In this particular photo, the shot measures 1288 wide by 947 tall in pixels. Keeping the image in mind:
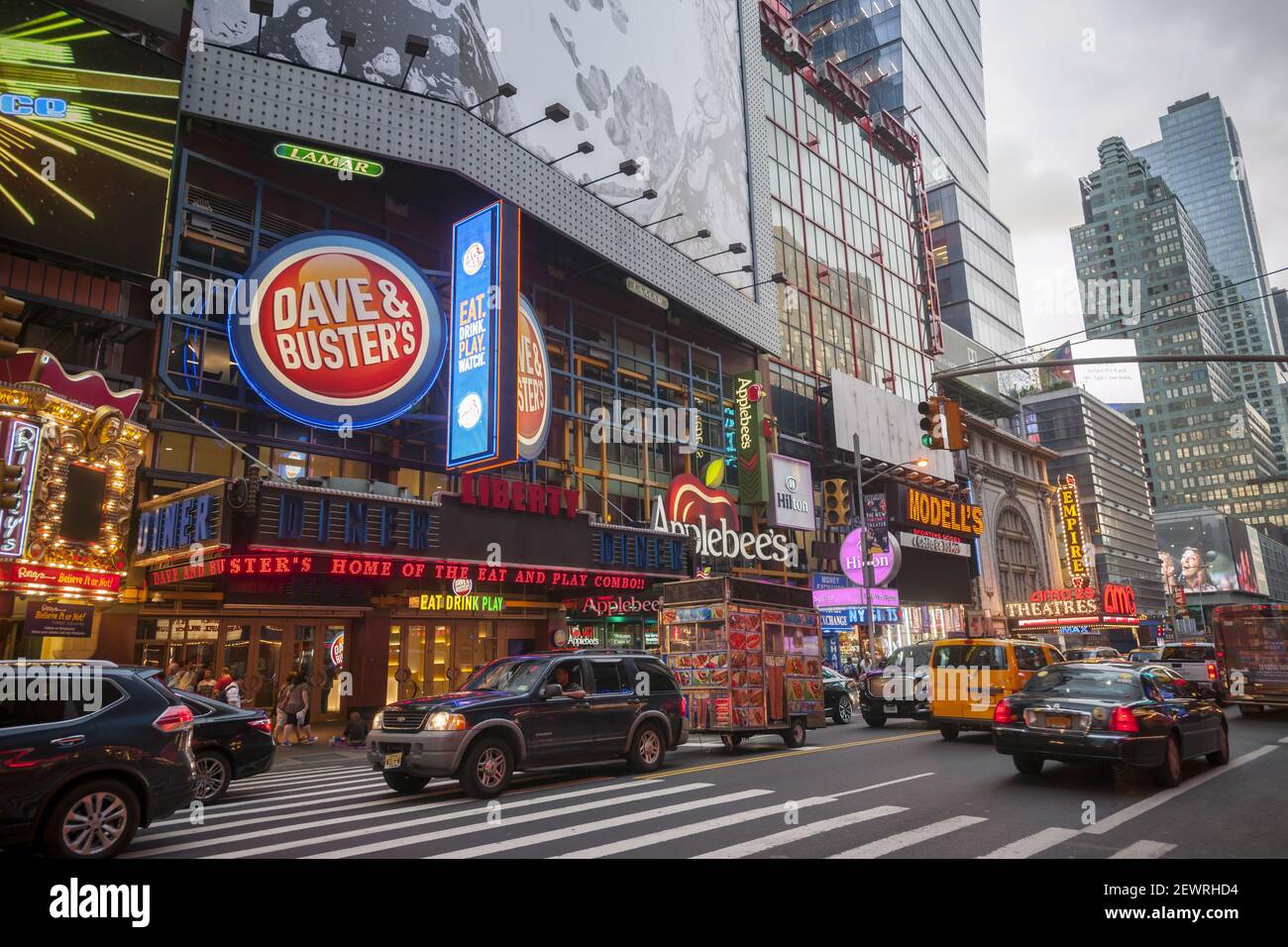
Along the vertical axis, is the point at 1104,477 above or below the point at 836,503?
above

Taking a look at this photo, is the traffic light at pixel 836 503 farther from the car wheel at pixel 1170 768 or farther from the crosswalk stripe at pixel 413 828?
the crosswalk stripe at pixel 413 828

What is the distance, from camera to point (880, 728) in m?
19.3

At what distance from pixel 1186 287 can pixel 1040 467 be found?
5566 inches

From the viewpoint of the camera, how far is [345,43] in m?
22.6

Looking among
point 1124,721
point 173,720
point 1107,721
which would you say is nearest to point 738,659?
point 1107,721

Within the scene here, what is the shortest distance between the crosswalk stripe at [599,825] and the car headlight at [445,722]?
254 centimetres

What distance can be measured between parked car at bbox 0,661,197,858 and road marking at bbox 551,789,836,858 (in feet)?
13.2

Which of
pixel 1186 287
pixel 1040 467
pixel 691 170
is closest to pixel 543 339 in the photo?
pixel 691 170

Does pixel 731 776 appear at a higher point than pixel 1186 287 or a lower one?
lower

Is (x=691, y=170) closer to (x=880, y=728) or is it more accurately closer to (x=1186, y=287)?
(x=880, y=728)

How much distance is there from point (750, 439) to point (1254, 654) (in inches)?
803

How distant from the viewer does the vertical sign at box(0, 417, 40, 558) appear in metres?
15.5

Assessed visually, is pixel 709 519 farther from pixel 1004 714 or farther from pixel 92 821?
pixel 92 821

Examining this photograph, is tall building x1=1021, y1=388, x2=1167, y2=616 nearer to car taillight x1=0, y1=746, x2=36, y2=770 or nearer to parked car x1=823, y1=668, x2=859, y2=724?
parked car x1=823, y1=668, x2=859, y2=724
